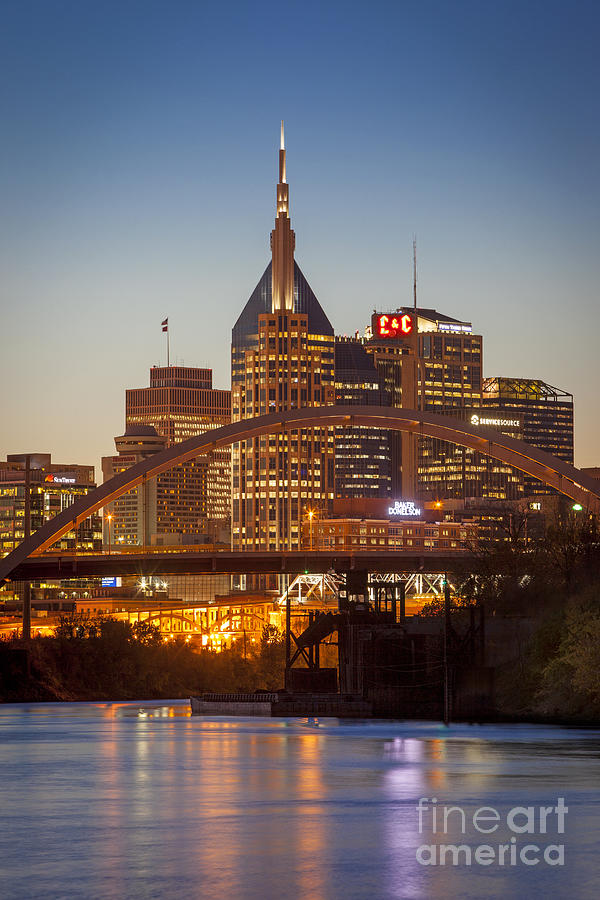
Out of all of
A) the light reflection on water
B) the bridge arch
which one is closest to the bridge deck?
the bridge arch

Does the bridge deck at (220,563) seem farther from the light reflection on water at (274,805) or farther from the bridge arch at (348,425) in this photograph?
the light reflection on water at (274,805)

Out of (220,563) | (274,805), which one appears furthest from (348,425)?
(274,805)

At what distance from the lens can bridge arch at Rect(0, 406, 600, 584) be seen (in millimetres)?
106375

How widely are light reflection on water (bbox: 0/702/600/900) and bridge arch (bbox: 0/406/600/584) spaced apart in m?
32.6

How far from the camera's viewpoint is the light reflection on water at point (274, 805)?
31.6m

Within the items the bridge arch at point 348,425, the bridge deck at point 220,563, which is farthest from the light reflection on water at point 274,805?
the bridge arch at point 348,425

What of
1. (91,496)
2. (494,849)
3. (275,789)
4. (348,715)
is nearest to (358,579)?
(348,715)

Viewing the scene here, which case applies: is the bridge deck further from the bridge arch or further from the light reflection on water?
the light reflection on water

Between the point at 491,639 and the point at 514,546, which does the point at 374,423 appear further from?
the point at 491,639

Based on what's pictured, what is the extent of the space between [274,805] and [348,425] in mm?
64853

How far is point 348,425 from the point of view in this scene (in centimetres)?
10788

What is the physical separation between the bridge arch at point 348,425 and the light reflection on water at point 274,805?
107 feet

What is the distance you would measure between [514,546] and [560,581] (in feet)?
39.5

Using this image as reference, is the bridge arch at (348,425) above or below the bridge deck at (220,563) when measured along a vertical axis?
above
